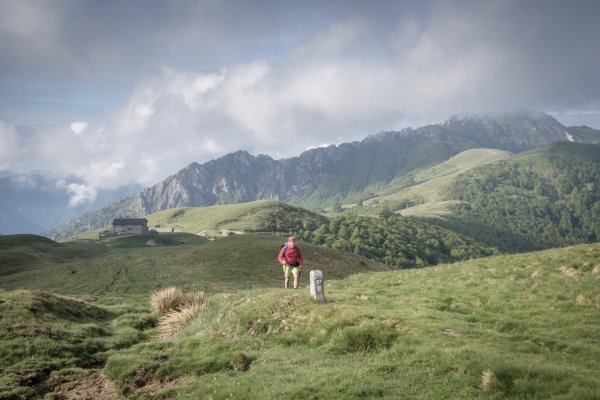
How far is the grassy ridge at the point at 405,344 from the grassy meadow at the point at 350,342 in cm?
4

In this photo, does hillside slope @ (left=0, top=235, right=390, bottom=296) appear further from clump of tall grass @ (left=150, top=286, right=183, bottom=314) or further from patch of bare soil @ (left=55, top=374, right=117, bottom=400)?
patch of bare soil @ (left=55, top=374, right=117, bottom=400)

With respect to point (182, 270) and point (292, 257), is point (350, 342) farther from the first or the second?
point (182, 270)

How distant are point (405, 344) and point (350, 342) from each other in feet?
5.55

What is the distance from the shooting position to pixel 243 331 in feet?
44.8

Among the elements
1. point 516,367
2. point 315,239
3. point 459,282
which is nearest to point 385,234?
point 315,239

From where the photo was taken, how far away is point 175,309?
19.3 metres

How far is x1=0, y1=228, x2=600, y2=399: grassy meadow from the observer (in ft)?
24.9

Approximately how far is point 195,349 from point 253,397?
5.81 metres

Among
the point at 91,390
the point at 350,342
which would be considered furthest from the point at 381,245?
the point at 91,390

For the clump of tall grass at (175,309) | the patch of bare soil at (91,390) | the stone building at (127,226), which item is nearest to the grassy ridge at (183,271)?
the clump of tall grass at (175,309)

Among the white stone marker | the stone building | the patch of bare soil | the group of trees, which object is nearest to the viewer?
the patch of bare soil

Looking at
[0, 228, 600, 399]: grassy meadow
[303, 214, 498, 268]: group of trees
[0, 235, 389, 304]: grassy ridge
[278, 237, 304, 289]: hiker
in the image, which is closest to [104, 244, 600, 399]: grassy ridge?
[0, 228, 600, 399]: grassy meadow

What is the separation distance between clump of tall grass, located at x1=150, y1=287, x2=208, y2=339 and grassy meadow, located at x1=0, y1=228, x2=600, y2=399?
2.15 feet

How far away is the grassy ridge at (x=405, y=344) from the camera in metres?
7.36
